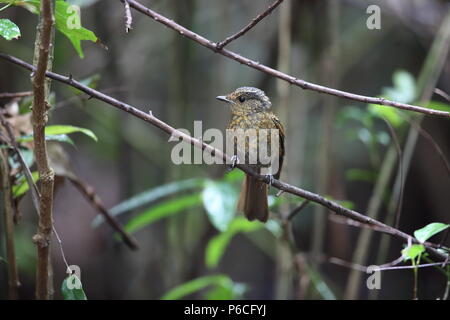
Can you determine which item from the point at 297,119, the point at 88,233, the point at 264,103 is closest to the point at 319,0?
the point at 297,119

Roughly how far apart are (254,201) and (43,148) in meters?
1.19

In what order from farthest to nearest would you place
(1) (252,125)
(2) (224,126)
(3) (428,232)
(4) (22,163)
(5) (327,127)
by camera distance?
(2) (224,126), (5) (327,127), (1) (252,125), (4) (22,163), (3) (428,232)

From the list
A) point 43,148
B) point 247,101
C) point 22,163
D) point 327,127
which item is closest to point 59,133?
point 22,163

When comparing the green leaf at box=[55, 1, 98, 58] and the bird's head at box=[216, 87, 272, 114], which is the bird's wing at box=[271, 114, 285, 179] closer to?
Answer: the bird's head at box=[216, 87, 272, 114]

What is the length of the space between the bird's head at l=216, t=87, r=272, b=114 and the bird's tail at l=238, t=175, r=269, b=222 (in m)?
0.37

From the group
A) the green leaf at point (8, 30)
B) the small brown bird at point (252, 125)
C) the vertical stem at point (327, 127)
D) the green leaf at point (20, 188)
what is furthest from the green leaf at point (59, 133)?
the vertical stem at point (327, 127)

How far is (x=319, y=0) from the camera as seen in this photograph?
432 centimetres

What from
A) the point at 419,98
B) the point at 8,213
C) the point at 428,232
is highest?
the point at 419,98

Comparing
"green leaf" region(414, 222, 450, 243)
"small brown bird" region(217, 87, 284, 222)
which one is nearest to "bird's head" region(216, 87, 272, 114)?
"small brown bird" region(217, 87, 284, 222)

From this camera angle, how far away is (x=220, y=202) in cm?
255

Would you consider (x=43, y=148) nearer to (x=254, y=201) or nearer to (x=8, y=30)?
(x=8, y=30)

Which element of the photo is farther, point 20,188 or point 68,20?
point 20,188
